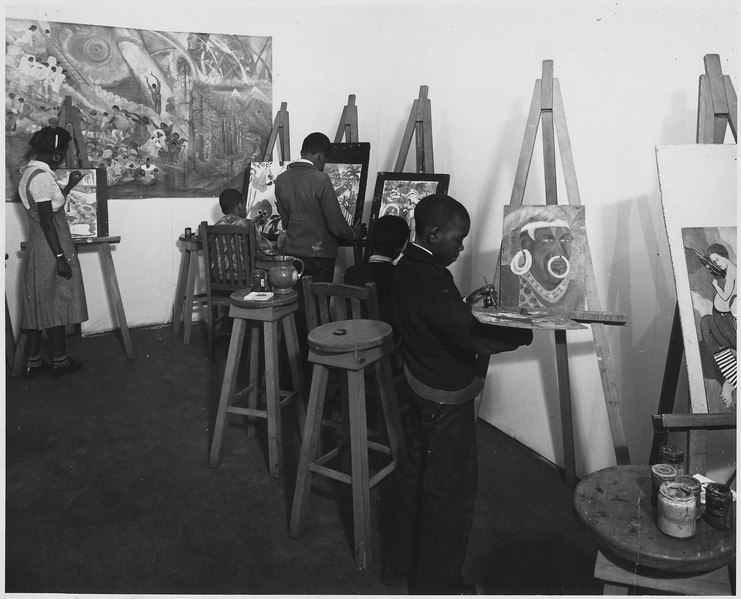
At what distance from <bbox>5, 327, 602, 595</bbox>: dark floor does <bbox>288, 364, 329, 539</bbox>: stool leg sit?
3.6 inches

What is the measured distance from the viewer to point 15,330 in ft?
14.2

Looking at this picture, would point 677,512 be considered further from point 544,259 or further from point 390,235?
point 390,235

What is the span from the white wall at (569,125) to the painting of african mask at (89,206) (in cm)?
59

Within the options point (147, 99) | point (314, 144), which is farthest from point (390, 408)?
point (147, 99)

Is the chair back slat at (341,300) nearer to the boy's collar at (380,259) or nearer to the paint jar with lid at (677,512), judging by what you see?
the boy's collar at (380,259)

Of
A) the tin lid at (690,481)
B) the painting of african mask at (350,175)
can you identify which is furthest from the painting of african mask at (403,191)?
the tin lid at (690,481)

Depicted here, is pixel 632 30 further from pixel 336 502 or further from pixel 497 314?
pixel 336 502

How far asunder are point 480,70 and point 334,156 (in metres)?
1.40

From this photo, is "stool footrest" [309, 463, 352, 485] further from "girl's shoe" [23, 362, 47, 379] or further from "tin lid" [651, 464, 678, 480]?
"girl's shoe" [23, 362, 47, 379]

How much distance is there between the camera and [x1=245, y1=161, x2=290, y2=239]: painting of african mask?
4.52 m

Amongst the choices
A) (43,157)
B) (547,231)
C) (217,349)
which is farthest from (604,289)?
(43,157)

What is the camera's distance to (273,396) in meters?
2.59

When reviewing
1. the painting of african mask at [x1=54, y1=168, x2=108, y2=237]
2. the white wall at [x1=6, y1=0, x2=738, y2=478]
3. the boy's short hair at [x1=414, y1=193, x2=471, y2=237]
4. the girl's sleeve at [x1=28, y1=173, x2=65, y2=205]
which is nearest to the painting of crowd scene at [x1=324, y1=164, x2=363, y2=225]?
the white wall at [x1=6, y1=0, x2=738, y2=478]

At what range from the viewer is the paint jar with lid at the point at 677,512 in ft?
4.17
